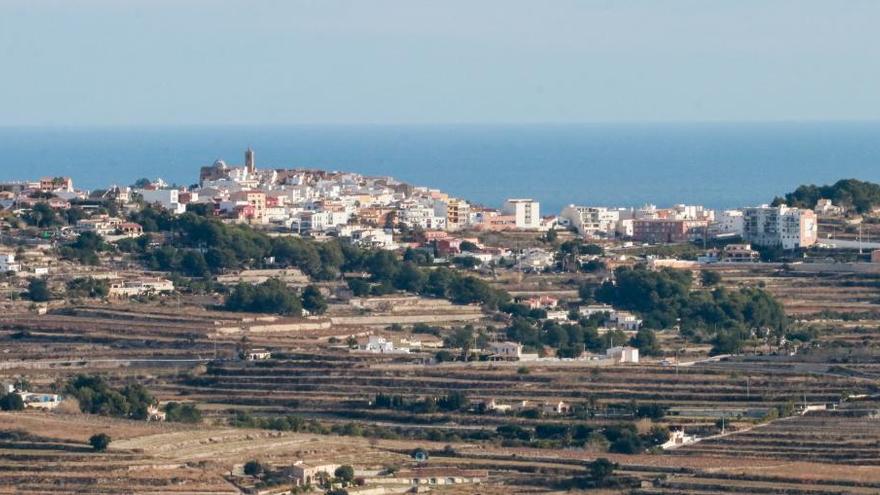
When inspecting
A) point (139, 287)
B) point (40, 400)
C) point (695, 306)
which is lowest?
point (40, 400)

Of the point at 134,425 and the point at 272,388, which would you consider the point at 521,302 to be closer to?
the point at 272,388

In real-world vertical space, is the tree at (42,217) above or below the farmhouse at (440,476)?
above

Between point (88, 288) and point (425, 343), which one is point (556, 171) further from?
point (425, 343)

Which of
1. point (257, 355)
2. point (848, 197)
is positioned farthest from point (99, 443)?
point (848, 197)

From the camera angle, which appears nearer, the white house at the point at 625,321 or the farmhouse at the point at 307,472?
the farmhouse at the point at 307,472

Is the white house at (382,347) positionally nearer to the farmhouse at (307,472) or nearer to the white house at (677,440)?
the white house at (677,440)

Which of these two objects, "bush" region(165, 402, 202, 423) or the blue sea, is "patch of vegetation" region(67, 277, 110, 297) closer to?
"bush" region(165, 402, 202, 423)

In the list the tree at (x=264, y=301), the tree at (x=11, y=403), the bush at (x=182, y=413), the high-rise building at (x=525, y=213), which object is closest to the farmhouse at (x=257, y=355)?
the tree at (x=264, y=301)
